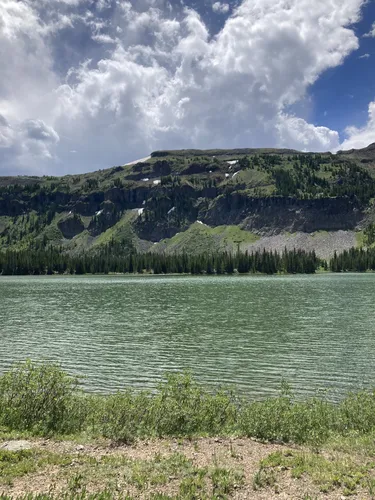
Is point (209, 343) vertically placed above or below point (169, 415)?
below

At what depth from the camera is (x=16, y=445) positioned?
1558 centimetres

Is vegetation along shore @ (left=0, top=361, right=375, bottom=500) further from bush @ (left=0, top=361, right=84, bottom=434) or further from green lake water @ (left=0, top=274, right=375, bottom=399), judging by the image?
green lake water @ (left=0, top=274, right=375, bottom=399)

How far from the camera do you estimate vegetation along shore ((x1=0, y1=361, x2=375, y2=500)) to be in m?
12.3

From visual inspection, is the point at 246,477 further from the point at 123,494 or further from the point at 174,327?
the point at 174,327

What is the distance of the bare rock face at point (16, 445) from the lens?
1508cm

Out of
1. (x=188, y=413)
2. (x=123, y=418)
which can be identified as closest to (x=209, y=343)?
(x=188, y=413)

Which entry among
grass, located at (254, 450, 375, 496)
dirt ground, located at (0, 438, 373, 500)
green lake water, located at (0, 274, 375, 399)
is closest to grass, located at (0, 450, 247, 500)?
dirt ground, located at (0, 438, 373, 500)

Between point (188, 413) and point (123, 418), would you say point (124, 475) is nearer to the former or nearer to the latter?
point (123, 418)

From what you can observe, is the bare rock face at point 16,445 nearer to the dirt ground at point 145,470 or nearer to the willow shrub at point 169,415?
the dirt ground at point 145,470

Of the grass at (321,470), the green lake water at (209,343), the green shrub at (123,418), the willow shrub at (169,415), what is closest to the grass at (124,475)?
the grass at (321,470)

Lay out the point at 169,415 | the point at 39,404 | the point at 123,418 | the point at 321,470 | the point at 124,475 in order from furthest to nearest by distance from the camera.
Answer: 1. the point at 39,404
2. the point at 169,415
3. the point at 123,418
4. the point at 321,470
5. the point at 124,475

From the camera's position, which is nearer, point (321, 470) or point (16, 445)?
point (321, 470)

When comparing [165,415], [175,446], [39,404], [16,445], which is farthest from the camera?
[39,404]

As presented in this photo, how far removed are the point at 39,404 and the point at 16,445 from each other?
12.7 ft
